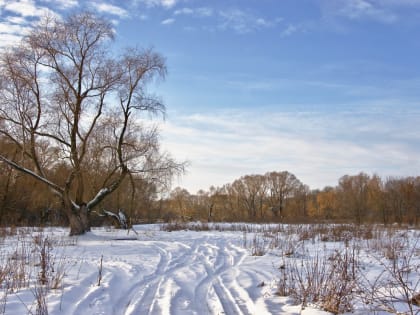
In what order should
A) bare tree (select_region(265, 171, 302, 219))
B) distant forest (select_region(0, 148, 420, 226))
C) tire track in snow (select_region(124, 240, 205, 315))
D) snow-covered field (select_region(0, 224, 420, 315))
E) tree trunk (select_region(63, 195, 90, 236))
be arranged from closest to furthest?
snow-covered field (select_region(0, 224, 420, 315)) → tire track in snow (select_region(124, 240, 205, 315)) → tree trunk (select_region(63, 195, 90, 236)) → distant forest (select_region(0, 148, 420, 226)) → bare tree (select_region(265, 171, 302, 219))

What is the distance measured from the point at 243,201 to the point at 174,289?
255 ft

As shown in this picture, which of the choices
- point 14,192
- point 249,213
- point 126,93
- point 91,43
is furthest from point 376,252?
point 249,213

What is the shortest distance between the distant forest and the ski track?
34.8ft

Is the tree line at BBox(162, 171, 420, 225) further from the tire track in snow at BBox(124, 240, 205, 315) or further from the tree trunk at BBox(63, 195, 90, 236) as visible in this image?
the tire track in snow at BBox(124, 240, 205, 315)

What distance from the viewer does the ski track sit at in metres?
5.00

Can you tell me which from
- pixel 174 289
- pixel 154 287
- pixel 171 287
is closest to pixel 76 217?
pixel 154 287

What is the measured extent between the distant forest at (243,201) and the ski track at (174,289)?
10.6 metres

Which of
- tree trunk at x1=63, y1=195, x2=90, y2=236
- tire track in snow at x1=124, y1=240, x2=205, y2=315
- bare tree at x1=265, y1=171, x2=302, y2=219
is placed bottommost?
tire track in snow at x1=124, y1=240, x2=205, y2=315

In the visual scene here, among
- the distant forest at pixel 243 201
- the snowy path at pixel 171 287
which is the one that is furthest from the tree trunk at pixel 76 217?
the snowy path at pixel 171 287

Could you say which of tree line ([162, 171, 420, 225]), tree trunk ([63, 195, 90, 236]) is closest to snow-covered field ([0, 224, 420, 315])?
tree trunk ([63, 195, 90, 236])

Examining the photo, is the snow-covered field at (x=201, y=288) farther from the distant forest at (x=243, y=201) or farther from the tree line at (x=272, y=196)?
the tree line at (x=272, y=196)

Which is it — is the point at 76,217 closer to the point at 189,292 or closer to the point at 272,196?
the point at 189,292

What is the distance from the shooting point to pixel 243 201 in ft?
273

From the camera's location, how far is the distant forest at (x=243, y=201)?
25.2 metres
